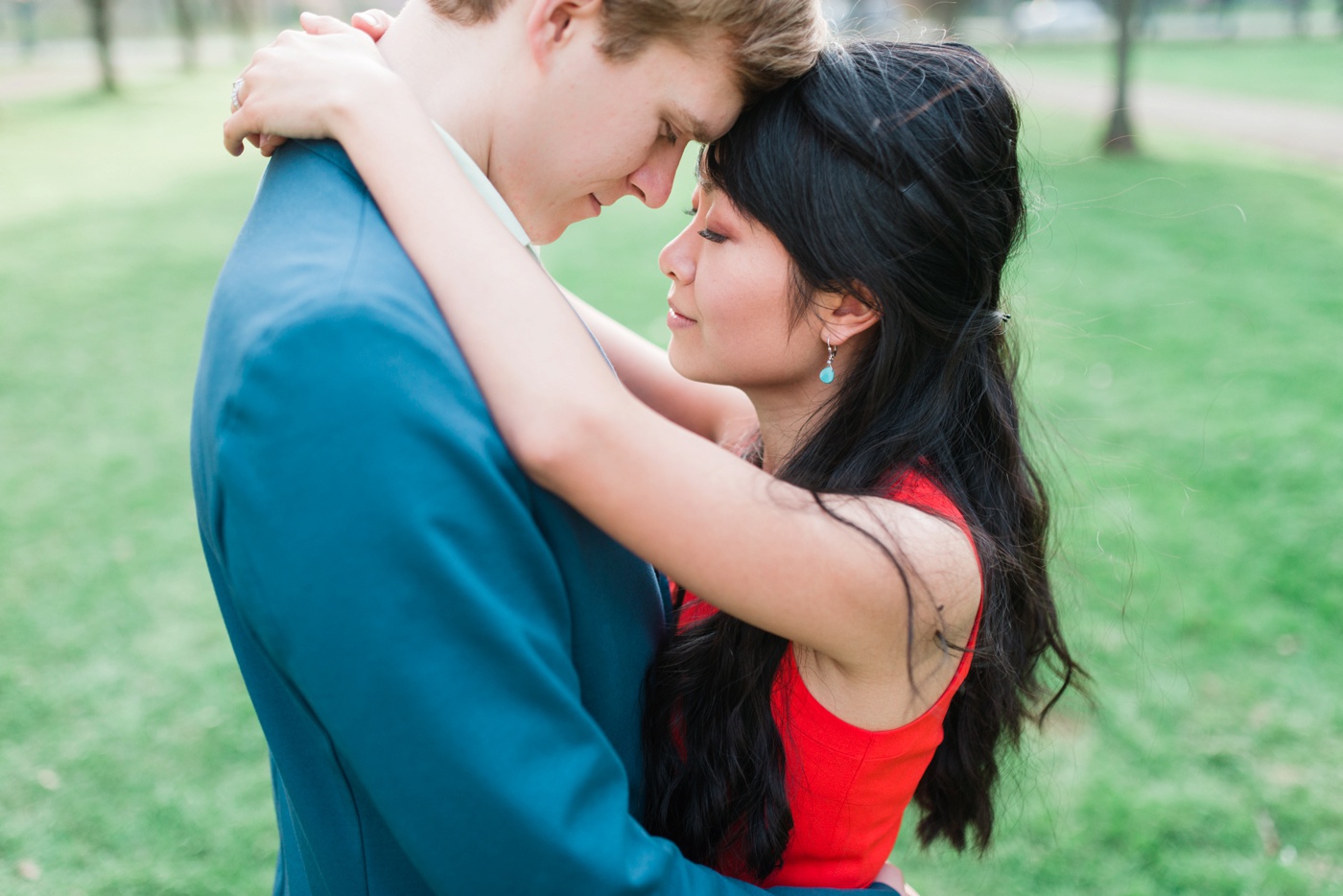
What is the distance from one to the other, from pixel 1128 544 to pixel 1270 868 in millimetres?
2002

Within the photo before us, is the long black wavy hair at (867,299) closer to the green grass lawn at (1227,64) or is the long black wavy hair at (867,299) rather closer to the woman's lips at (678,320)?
the woman's lips at (678,320)

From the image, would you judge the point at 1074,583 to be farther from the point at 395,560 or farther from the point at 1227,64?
the point at 1227,64

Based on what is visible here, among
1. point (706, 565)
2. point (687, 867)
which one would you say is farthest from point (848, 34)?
point (687, 867)

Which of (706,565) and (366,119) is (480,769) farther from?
(366,119)

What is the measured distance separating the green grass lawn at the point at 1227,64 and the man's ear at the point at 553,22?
17.8 meters

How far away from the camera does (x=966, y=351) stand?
2049 mm

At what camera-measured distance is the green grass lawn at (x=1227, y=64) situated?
21.4m

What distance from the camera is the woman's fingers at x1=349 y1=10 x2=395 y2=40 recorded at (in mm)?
1781

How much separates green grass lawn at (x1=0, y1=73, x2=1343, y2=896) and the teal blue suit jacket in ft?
4.56

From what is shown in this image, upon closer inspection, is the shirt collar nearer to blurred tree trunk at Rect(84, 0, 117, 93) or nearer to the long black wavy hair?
the long black wavy hair

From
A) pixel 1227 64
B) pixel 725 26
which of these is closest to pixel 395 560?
pixel 725 26

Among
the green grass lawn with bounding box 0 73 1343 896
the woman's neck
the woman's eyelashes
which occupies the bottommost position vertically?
the green grass lawn with bounding box 0 73 1343 896

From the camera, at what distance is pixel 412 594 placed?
1.18m

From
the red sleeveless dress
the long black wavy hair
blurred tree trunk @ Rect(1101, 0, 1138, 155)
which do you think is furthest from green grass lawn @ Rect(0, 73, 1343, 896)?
blurred tree trunk @ Rect(1101, 0, 1138, 155)
